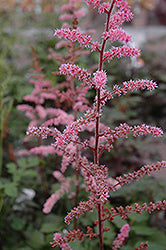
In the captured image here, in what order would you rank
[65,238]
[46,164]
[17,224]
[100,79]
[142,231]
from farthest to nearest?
[46,164]
[17,224]
[142,231]
[65,238]
[100,79]

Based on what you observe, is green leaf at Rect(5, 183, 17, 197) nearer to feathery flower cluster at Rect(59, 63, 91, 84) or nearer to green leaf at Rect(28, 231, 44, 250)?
green leaf at Rect(28, 231, 44, 250)

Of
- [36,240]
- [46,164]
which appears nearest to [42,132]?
[36,240]

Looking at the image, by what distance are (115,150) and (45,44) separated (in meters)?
1.27

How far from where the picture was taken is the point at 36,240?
3.21 feet

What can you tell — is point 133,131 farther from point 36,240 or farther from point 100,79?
point 36,240

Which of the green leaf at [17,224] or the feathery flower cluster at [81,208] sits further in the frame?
the green leaf at [17,224]

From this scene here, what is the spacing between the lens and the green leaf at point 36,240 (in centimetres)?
96

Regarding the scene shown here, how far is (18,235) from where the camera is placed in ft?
3.70

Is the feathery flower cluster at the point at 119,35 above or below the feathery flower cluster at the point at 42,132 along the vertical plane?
above

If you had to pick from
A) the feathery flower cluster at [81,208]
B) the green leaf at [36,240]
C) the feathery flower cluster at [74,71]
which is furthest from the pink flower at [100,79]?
the green leaf at [36,240]

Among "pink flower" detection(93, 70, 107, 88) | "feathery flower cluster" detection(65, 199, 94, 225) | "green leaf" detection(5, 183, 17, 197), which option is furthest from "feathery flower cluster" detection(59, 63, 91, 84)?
"green leaf" detection(5, 183, 17, 197)

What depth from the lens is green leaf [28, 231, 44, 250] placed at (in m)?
0.96

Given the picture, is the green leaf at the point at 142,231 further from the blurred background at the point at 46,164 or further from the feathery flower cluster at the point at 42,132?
the feathery flower cluster at the point at 42,132

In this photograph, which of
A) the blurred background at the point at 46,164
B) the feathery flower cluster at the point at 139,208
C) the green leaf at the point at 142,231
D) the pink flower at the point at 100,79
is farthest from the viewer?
the blurred background at the point at 46,164
